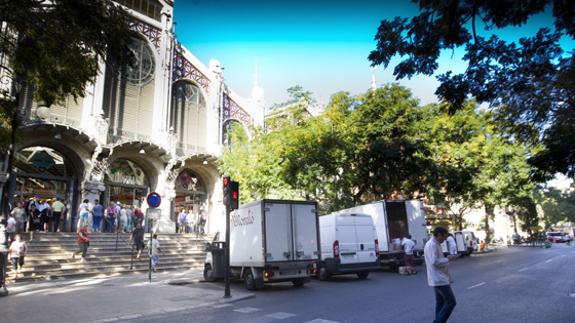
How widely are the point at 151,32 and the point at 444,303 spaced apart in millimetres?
25951

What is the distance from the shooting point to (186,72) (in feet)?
95.2

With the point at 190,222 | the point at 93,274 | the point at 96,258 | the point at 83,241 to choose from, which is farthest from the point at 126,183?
the point at 93,274

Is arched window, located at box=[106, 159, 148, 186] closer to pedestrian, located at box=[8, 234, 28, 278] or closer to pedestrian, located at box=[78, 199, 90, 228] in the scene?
pedestrian, located at box=[78, 199, 90, 228]

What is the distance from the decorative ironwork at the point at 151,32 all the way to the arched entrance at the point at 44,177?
9.27m

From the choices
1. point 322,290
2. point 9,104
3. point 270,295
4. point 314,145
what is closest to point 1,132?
point 9,104

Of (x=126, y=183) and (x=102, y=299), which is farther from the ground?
(x=126, y=183)

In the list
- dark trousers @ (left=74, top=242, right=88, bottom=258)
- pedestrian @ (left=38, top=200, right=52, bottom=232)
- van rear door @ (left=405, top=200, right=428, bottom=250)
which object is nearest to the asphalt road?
van rear door @ (left=405, top=200, right=428, bottom=250)

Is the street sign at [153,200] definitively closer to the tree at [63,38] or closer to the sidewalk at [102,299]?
the sidewalk at [102,299]

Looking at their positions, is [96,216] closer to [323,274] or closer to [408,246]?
[323,274]

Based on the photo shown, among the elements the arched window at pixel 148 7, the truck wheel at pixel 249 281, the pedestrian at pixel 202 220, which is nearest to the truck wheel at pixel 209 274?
the truck wheel at pixel 249 281

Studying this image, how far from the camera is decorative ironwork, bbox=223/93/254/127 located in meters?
31.1

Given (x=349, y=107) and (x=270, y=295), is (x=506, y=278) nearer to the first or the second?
(x=270, y=295)

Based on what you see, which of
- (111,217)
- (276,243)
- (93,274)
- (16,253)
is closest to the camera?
(276,243)

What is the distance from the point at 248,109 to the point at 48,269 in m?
19.8
